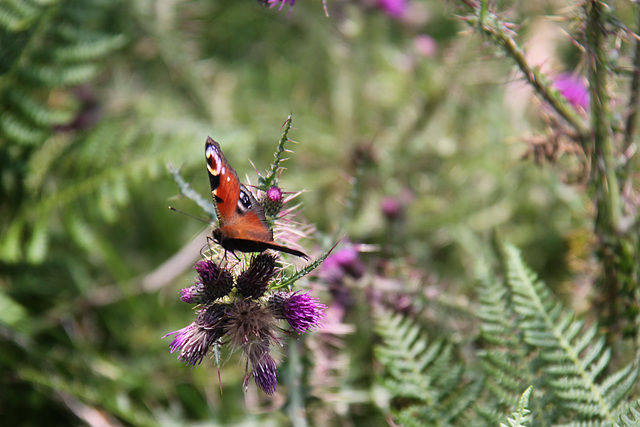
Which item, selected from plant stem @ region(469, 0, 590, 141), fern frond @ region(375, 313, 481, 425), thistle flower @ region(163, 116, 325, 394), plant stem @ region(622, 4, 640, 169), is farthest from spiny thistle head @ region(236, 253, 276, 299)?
plant stem @ region(622, 4, 640, 169)

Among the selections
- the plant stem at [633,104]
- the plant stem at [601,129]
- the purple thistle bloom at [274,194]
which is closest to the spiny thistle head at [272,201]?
the purple thistle bloom at [274,194]

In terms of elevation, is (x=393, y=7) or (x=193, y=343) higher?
(x=393, y=7)

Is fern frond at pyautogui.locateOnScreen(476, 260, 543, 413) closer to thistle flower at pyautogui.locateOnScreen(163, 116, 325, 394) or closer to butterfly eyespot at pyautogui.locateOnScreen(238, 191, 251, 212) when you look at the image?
thistle flower at pyautogui.locateOnScreen(163, 116, 325, 394)

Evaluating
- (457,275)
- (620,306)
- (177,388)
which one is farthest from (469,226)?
(177,388)

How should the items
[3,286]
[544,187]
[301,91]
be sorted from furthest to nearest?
[301,91], [544,187], [3,286]

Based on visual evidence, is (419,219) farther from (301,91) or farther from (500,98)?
(301,91)

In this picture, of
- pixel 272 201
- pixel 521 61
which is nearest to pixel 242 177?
pixel 272 201

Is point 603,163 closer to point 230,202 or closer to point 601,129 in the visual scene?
point 601,129
